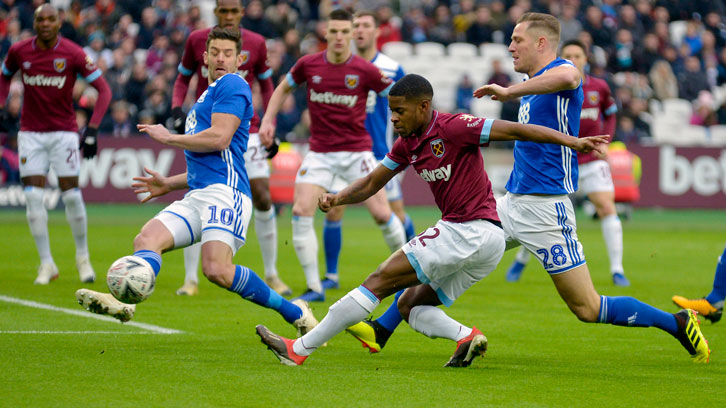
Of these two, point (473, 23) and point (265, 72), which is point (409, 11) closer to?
point (473, 23)

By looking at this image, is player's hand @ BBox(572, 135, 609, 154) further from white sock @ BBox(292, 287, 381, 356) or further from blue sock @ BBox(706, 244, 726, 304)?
blue sock @ BBox(706, 244, 726, 304)

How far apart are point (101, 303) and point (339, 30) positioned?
14.5 feet

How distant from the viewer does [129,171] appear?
1983 centimetres

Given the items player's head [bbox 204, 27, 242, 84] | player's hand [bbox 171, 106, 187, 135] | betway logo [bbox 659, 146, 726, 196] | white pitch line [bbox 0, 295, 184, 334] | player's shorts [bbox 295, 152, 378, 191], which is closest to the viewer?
player's head [bbox 204, 27, 242, 84]

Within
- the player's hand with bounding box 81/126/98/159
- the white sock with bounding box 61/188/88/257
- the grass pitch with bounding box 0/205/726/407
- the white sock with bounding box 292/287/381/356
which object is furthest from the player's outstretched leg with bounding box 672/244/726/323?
the white sock with bounding box 61/188/88/257

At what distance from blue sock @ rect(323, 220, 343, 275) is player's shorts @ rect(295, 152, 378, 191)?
31.0 inches

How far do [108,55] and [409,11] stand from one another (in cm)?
758

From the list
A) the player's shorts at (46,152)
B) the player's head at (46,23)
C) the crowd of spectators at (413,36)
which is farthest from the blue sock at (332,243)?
the crowd of spectators at (413,36)

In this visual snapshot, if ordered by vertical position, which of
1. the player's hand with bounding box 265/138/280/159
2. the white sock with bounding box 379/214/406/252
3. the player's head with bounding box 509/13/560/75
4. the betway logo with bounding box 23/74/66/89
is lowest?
the white sock with bounding box 379/214/406/252

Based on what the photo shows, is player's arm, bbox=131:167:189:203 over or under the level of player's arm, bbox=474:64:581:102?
under

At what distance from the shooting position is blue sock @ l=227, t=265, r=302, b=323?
686 cm

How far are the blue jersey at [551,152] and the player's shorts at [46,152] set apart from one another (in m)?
5.49

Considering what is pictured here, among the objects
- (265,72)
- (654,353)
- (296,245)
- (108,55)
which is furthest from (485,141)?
(108,55)

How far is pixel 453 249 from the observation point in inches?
249
